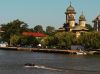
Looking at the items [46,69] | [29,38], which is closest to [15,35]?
[29,38]

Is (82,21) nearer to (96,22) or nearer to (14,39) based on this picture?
(96,22)

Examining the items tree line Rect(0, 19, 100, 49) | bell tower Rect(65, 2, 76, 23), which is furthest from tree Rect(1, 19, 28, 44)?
bell tower Rect(65, 2, 76, 23)

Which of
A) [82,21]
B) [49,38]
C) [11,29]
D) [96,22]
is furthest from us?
[11,29]

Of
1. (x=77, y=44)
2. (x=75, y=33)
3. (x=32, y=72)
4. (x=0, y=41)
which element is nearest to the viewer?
(x=32, y=72)

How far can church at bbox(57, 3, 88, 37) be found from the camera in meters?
115

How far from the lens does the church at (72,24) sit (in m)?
115

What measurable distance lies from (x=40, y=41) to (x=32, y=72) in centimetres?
7585

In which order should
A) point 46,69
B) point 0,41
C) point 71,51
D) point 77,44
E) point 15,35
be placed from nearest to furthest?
1. point 46,69
2. point 71,51
3. point 77,44
4. point 15,35
5. point 0,41

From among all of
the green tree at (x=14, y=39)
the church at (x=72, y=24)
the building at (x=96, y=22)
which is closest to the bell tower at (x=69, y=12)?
the church at (x=72, y=24)

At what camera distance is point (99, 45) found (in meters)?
98.3

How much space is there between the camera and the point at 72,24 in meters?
121

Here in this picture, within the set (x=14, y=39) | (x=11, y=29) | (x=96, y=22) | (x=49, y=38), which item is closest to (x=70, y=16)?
(x=96, y=22)

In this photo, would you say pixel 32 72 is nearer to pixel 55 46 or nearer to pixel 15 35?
pixel 55 46

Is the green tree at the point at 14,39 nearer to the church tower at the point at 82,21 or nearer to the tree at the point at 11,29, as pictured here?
the tree at the point at 11,29
